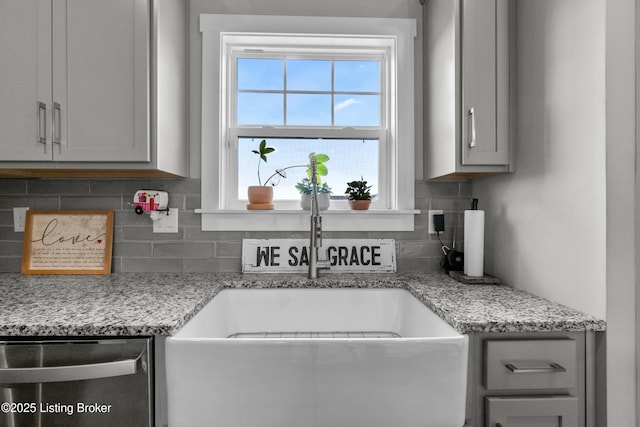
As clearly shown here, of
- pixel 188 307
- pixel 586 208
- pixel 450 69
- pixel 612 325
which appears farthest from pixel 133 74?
pixel 612 325

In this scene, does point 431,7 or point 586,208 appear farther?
point 431,7

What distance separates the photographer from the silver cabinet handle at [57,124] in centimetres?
153

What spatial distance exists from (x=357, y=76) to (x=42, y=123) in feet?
4.71

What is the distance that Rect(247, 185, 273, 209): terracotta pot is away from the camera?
6.33ft

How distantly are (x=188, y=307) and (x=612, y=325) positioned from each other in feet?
4.11

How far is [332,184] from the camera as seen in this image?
6.83ft

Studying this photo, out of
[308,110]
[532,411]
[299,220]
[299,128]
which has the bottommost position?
[532,411]

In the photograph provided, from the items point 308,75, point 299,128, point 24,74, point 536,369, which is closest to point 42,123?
point 24,74

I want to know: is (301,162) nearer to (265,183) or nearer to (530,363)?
(265,183)

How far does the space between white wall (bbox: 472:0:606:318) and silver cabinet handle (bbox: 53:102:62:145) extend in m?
1.77

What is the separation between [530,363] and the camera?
1.13m

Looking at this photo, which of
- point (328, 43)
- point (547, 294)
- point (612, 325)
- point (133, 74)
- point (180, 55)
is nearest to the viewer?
point (612, 325)

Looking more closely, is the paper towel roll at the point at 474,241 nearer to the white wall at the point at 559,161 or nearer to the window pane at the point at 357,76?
the white wall at the point at 559,161

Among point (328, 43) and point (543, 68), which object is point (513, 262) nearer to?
point (543, 68)
